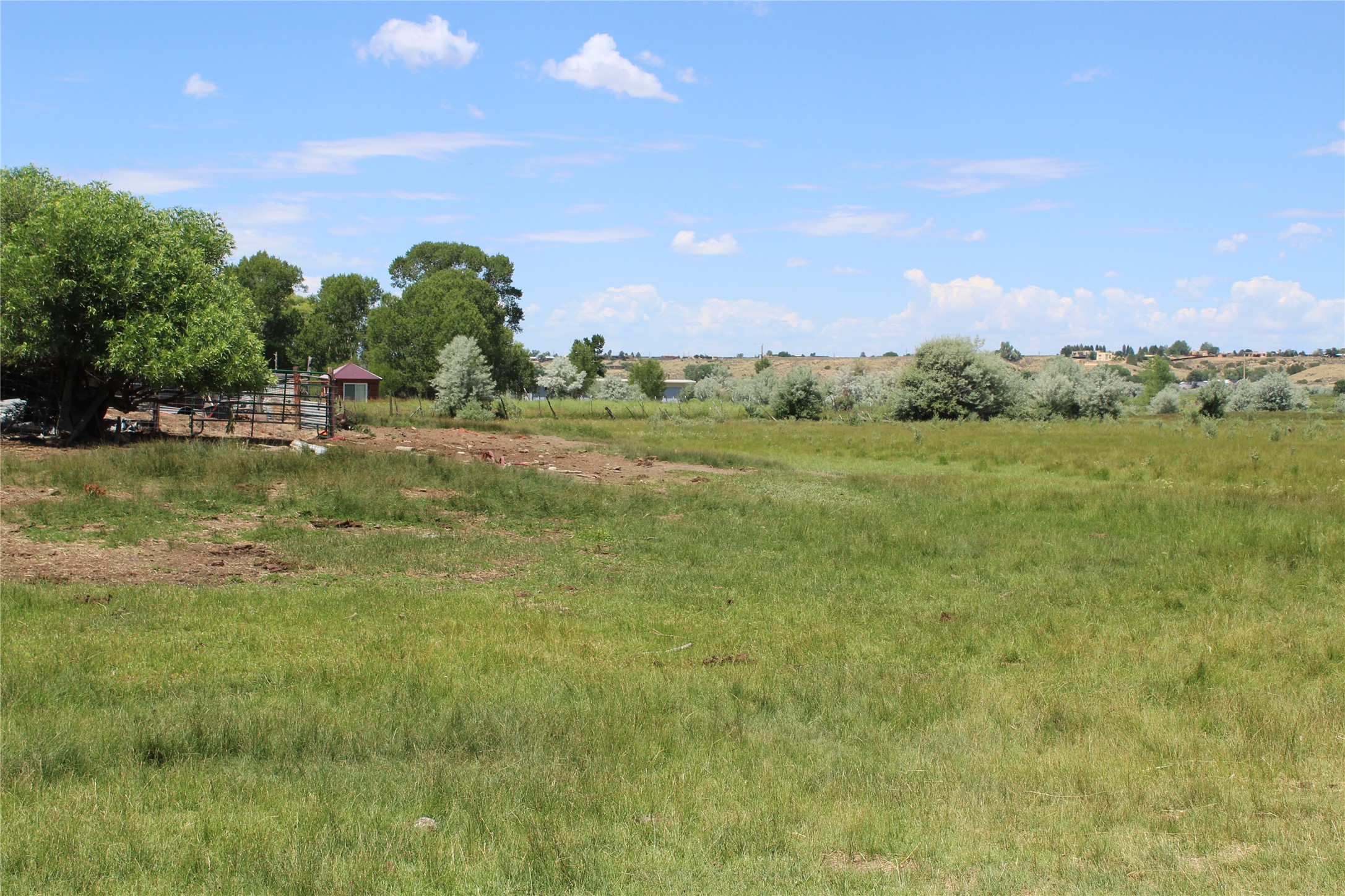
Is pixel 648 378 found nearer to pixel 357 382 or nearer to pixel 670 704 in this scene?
pixel 357 382

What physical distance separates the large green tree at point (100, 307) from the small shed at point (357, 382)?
160 feet

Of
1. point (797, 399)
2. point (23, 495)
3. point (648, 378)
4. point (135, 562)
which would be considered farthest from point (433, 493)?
point (648, 378)

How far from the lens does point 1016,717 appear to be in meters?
7.78

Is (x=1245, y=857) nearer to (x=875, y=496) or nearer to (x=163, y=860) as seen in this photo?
(x=163, y=860)

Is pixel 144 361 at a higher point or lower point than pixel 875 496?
higher

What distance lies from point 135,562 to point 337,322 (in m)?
102

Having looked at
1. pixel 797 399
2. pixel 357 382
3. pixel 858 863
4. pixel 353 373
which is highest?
pixel 353 373

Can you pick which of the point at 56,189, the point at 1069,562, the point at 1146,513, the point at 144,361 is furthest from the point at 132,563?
the point at 1146,513

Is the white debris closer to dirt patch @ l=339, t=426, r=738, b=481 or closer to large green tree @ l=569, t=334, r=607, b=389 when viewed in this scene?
dirt patch @ l=339, t=426, r=738, b=481

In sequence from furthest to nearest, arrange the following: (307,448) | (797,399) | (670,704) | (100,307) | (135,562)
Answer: (797,399)
(307,448)
(100,307)
(135,562)
(670,704)

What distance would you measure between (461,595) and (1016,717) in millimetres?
7098

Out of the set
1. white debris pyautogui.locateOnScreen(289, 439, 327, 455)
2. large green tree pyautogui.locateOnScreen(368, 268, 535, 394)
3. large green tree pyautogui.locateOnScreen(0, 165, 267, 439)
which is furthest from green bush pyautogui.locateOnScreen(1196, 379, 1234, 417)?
large green tree pyautogui.locateOnScreen(0, 165, 267, 439)

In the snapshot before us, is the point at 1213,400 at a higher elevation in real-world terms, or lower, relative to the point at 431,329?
lower

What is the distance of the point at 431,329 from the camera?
80.8 metres
